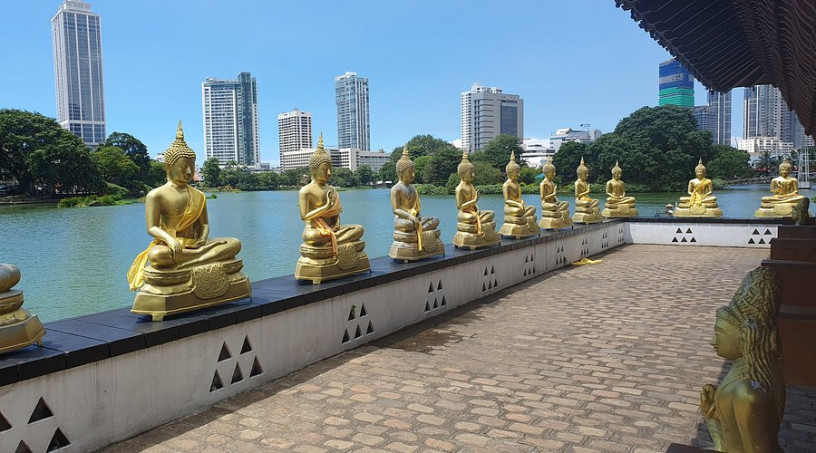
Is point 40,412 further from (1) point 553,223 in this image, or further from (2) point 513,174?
(1) point 553,223

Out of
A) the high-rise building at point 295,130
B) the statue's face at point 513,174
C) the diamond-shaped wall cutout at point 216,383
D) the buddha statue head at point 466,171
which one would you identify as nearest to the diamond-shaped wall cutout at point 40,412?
the diamond-shaped wall cutout at point 216,383

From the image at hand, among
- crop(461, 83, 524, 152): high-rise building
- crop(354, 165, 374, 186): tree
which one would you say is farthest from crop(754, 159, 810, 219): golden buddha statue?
crop(461, 83, 524, 152): high-rise building

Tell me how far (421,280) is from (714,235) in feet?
33.8

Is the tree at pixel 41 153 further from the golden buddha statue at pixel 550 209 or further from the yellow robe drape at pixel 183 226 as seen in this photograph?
the yellow robe drape at pixel 183 226

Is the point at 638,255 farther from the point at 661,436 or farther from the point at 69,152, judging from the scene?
the point at 69,152

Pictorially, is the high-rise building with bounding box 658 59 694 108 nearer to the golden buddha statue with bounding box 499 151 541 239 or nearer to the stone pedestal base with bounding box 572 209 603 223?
the stone pedestal base with bounding box 572 209 603 223

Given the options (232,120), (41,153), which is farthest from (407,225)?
(232,120)

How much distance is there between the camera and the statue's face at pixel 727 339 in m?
2.24

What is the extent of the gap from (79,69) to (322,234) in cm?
8926

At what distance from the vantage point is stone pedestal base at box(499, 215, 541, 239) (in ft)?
33.7

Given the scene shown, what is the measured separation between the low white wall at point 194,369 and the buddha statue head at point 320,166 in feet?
4.08

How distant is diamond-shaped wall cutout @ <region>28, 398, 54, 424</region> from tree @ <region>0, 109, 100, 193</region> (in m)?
38.2

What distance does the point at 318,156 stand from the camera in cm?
617

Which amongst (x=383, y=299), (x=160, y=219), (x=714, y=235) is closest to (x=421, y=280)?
(x=383, y=299)
